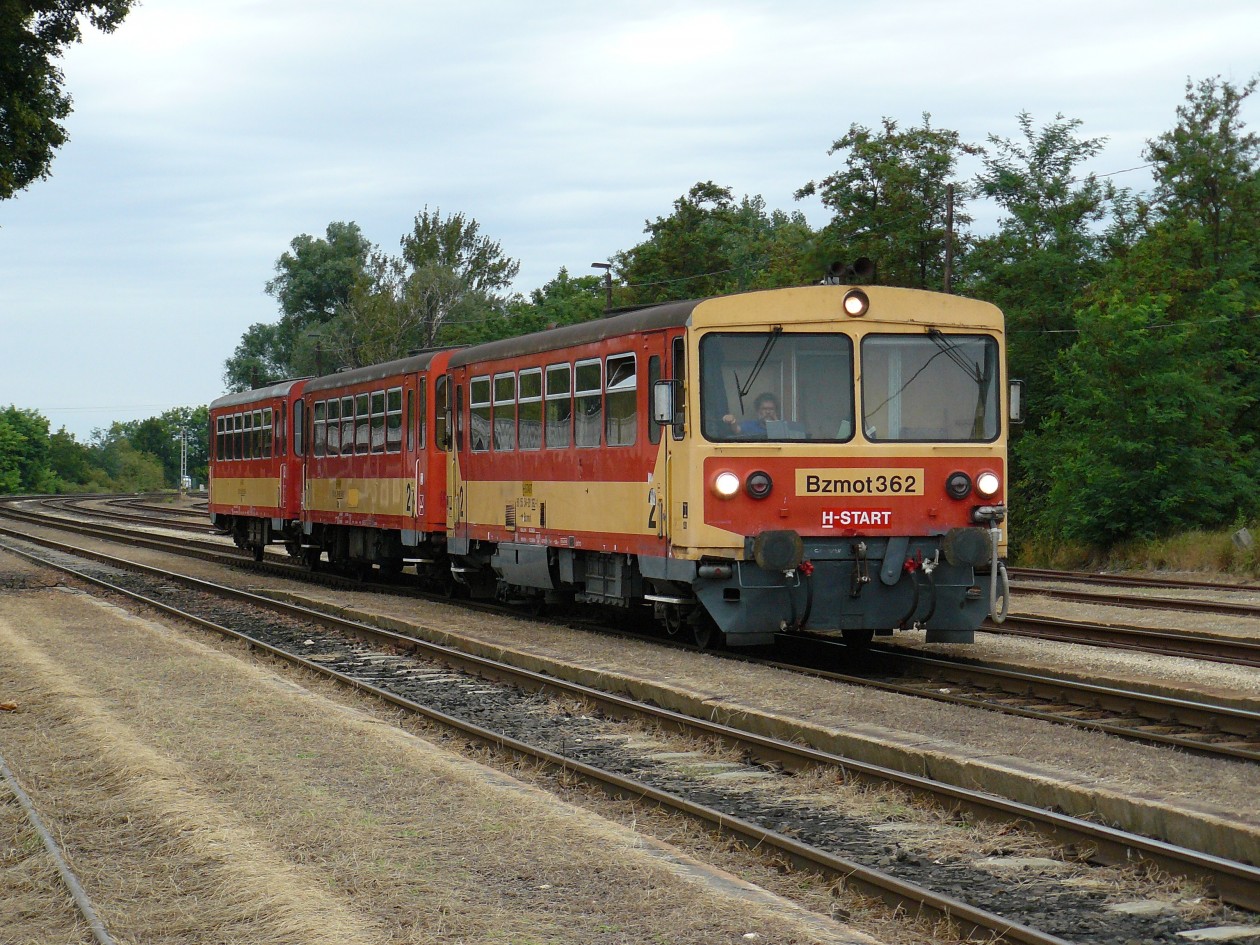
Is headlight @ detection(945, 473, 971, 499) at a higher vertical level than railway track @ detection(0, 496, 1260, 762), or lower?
higher

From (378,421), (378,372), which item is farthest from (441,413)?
(378,372)

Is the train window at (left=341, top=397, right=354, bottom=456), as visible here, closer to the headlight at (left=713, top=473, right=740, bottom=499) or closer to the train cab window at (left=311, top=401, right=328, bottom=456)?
the train cab window at (left=311, top=401, right=328, bottom=456)

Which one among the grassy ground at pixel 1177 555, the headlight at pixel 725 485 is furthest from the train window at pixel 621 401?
the grassy ground at pixel 1177 555

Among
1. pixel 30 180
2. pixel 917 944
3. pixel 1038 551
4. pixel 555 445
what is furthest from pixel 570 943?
pixel 1038 551

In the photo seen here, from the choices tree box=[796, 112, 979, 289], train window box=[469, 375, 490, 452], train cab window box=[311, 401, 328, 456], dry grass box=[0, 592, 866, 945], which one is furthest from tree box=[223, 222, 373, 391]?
dry grass box=[0, 592, 866, 945]

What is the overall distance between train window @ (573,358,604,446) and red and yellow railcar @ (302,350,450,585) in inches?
188

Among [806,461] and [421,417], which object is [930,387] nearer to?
[806,461]

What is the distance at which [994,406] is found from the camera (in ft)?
46.6

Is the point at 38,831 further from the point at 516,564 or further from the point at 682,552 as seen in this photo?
the point at 516,564

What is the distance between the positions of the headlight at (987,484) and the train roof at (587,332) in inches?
115

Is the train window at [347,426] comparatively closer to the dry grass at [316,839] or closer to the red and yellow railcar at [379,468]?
the red and yellow railcar at [379,468]

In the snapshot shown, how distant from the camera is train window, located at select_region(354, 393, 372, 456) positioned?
2406 cm

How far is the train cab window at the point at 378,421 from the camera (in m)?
23.3

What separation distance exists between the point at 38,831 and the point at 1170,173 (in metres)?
37.9
